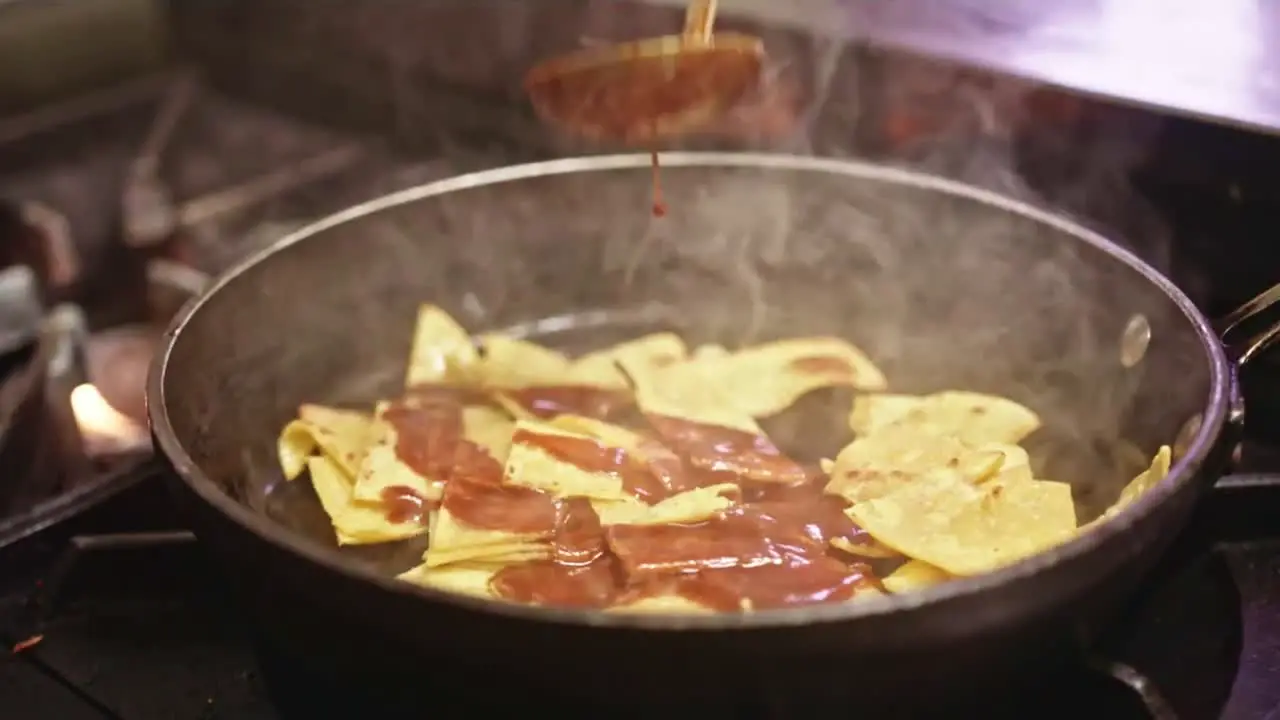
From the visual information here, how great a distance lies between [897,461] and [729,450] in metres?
0.17

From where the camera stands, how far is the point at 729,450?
1.28 meters

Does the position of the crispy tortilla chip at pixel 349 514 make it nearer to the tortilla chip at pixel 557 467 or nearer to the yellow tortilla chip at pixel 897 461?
the tortilla chip at pixel 557 467

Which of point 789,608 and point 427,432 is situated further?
point 427,432

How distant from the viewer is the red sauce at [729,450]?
125 cm

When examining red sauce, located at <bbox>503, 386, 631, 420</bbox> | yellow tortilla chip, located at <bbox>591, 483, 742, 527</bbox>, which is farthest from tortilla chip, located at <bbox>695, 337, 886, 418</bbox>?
yellow tortilla chip, located at <bbox>591, 483, 742, 527</bbox>

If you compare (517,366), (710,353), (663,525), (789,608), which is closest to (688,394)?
(710,353)

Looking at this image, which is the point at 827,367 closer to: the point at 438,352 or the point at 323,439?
the point at 438,352

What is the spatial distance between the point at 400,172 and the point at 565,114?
2.81ft

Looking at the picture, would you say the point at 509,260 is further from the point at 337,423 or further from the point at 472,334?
the point at 337,423

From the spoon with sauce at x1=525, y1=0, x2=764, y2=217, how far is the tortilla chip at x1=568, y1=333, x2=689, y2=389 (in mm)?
287

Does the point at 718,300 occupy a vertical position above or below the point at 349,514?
above

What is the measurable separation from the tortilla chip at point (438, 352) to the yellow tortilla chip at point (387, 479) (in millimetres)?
188

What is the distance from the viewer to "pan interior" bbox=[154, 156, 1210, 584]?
126 cm

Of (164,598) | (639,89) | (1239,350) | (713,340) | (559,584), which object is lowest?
(164,598)
